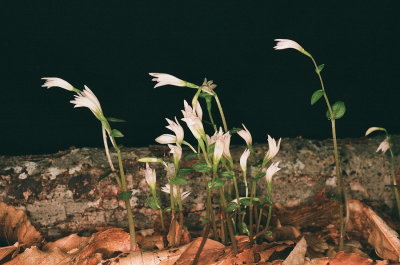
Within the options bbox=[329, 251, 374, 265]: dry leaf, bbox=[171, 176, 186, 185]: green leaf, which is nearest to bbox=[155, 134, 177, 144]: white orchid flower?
bbox=[171, 176, 186, 185]: green leaf

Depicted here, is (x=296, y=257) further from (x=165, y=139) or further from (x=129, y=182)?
(x=129, y=182)

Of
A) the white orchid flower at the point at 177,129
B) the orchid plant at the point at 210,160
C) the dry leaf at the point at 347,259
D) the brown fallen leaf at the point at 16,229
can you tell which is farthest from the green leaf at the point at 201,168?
the brown fallen leaf at the point at 16,229

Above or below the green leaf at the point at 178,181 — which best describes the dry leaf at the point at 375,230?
below

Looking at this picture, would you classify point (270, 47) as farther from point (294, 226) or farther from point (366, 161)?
point (294, 226)

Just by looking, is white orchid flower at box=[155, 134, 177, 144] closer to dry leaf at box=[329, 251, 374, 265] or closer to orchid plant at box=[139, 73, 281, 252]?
orchid plant at box=[139, 73, 281, 252]

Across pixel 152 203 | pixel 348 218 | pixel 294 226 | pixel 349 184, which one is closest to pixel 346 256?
pixel 348 218

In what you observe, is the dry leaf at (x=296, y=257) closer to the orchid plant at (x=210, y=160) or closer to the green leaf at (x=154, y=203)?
the orchid plant at (x=210, y=160)
